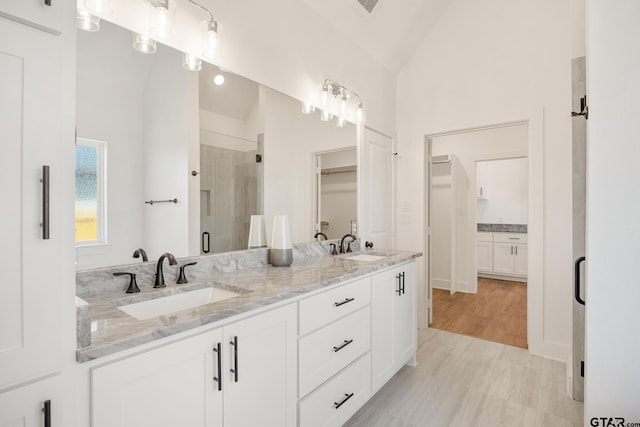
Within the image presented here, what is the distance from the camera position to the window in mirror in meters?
1.29

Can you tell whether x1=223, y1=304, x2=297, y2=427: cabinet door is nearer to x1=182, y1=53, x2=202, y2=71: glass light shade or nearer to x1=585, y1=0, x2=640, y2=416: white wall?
x1=585, y1=0, x2=640, y2=416: white wall

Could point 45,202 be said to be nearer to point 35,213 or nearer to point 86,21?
point 35,213

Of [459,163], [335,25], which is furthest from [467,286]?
[335,25]

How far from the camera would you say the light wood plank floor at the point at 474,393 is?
1.92 meters

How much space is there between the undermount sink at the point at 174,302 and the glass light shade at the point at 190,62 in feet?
3.73

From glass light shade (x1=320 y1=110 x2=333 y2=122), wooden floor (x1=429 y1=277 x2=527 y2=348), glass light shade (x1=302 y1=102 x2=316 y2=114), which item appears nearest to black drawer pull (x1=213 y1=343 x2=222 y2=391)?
glass light shade (x1=302 y1=102 x2=316 y2=114)

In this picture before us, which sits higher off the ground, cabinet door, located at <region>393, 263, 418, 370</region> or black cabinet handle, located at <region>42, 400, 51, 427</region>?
black cabinet handle, located at <region>42, 400, 51, 427</region>

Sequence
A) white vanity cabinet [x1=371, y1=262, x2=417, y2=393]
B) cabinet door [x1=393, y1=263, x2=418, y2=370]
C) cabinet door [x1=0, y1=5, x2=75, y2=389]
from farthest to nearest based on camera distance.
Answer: cabinet door [x1=393, y1=263, x2=418, y2=370] < white vanity cabinet [x1=371, y1=262, x2=417, y2=393] < cabinet door [x1=0, y1=5, x2=75, y2=389]

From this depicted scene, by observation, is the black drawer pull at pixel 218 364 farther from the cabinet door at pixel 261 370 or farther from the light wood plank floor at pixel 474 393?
the light wood plank floor at pixel 474 393

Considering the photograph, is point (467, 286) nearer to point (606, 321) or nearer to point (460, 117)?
point (460, 117)

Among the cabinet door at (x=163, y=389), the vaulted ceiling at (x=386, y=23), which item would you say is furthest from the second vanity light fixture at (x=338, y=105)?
the cabinet door at (x=163, y=389)

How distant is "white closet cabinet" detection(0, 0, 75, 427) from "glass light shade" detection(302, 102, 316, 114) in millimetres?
1705

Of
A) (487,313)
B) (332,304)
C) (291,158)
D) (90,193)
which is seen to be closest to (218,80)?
(291,158)

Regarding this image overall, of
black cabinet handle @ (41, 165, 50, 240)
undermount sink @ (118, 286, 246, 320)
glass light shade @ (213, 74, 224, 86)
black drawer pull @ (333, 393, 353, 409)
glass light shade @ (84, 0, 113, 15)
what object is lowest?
black drawer pull @ (333, 393, 353, 409)
